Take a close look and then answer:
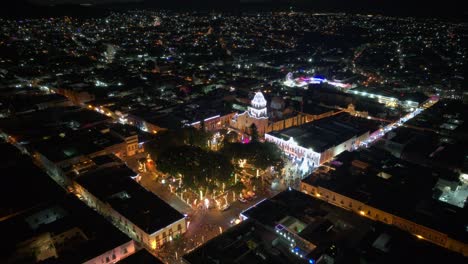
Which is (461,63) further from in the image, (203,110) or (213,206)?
(213,206)

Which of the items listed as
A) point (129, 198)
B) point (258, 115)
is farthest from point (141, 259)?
point (258, 115)

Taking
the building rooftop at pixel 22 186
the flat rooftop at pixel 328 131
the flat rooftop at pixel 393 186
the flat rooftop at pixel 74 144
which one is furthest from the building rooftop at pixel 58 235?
the flat rooftop at pixel 328 131

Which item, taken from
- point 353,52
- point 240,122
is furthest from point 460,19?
point 240,122

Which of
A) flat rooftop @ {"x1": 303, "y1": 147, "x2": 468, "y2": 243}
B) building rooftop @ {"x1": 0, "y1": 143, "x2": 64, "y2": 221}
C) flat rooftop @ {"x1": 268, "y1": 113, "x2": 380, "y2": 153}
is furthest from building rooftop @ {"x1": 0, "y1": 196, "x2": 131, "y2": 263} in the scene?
flat rooftop @ {"x1": 268, "y1": 113, "x2": 380, "y2": 153}

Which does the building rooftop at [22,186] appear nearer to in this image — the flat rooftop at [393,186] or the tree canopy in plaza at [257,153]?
the tree canopy in plaza at [257,153]

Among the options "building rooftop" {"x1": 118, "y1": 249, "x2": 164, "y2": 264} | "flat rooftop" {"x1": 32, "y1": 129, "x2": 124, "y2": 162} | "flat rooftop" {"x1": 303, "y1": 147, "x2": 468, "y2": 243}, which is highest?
"flat rooftop" {"x1": 32, "y1": 129, "x2": 124, "y2": 162}

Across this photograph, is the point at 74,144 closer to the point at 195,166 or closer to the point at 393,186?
A: the point at 195,166

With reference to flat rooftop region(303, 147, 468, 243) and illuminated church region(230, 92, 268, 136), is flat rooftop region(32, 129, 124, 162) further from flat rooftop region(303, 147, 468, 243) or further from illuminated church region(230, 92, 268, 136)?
flat rooftop region(303, 147, 468, 243)

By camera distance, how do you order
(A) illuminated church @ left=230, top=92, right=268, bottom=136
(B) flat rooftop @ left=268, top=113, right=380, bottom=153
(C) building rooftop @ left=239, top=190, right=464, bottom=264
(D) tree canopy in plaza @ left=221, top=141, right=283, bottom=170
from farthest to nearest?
1. (A) illuminated church @ left=230, top=92, right=268, bottom=136
2. (B) flat rooftop @ left=268, top=113, right=380, bottom=153
3. (D) tree canopy in plaza @ left=221, top=141, right=283, bottom=170
4. (C) building rooftop @ left=239, top=190, right=464, bottom=264
